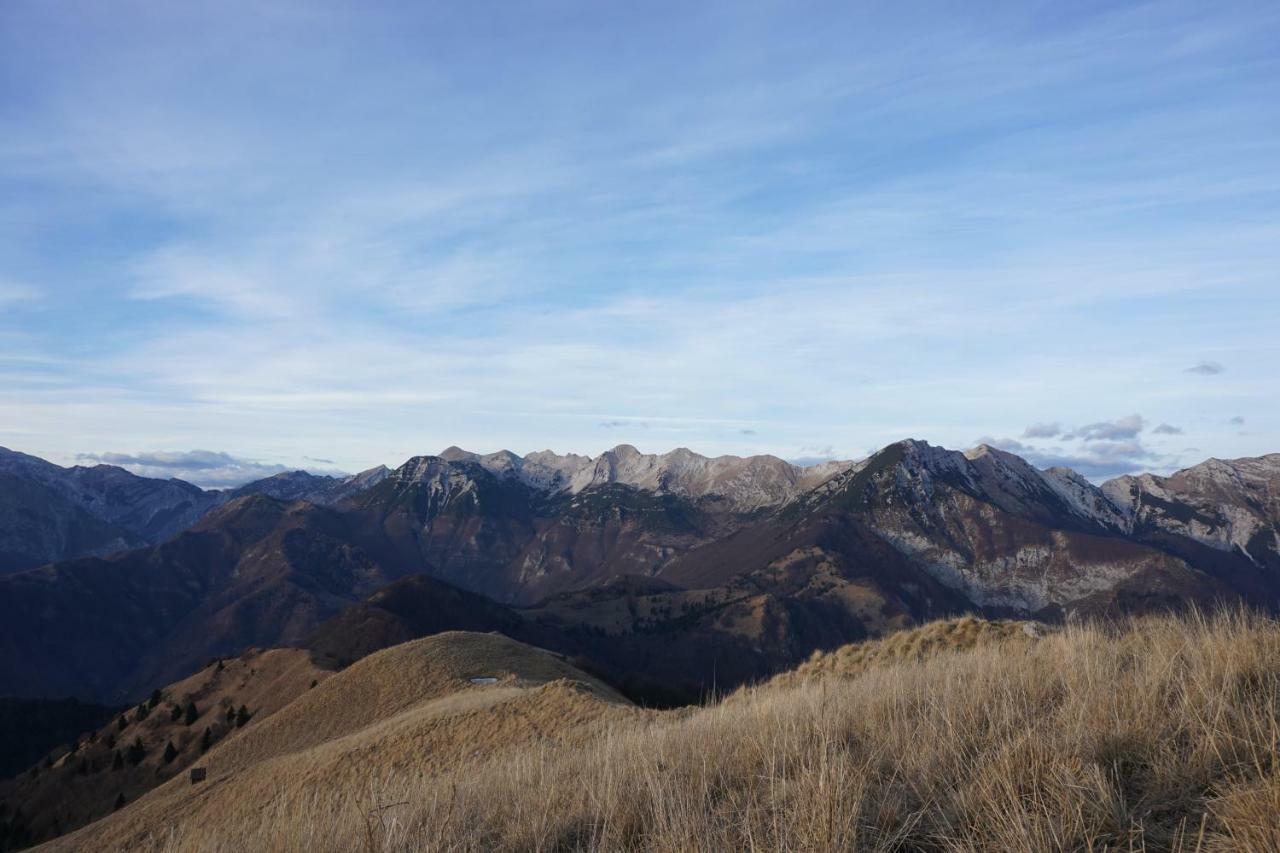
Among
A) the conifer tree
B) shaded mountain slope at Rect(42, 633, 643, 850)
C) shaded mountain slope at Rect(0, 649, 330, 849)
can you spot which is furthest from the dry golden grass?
the conifer tree

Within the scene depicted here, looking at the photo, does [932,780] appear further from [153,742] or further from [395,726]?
[153,742]

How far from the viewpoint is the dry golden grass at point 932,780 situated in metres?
4.54

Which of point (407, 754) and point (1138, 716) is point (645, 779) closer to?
point (1138, 716)

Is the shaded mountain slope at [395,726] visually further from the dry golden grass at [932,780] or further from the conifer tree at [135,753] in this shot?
the conifer tree at [135,753]

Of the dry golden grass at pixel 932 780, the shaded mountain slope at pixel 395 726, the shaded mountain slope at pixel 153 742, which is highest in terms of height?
the dry golden grass at pixel 932 780

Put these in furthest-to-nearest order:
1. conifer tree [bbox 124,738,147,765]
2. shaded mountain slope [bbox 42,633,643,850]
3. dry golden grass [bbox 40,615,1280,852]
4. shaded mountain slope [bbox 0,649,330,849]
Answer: conifer tree [bbox 124,738,147,765]
shaded mountain slope [bbox 0,649,330,849]
shaded mountain slope [bbox 42,633,643,850]
dry golden grass [bbox 40,615,1280,852]

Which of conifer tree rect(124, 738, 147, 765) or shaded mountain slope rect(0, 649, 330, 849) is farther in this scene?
conifer tree rect(124, 738, 147, 765)

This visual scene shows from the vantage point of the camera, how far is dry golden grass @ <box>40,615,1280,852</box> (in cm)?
454

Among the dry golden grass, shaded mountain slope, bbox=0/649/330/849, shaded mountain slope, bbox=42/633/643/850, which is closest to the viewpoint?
the dry golden grass

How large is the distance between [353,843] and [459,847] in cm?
96

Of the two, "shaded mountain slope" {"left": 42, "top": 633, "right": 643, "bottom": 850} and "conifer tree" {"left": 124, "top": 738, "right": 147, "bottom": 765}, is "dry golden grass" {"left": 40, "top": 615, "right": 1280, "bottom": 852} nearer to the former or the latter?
"shaded mountain slope" {"left": 42, "top": 633, "right": 643, "bottom": 850}

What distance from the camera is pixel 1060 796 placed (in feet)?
15.3

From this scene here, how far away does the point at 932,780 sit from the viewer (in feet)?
18.2

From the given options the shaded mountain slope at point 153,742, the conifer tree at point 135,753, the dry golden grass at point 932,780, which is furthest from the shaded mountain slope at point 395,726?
the conifer tree at point 135,753
